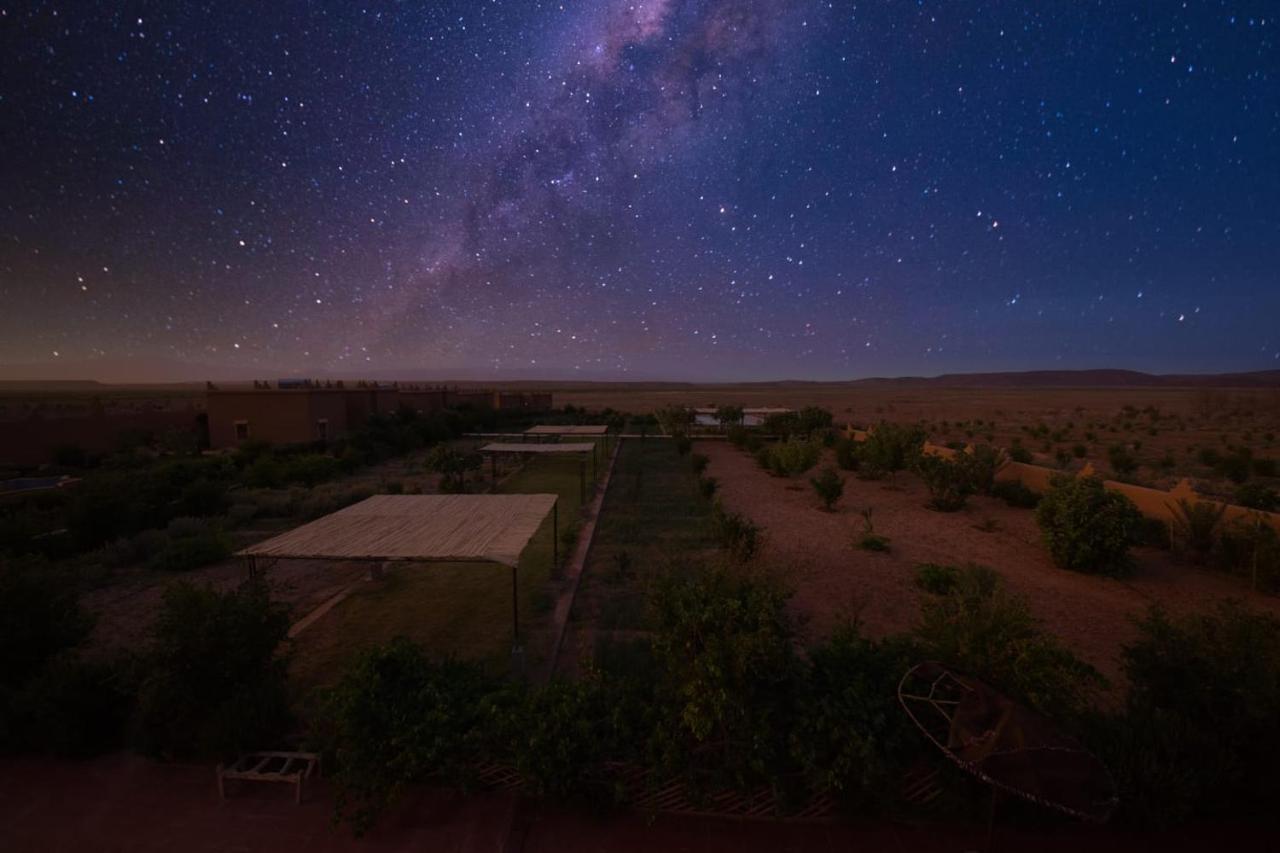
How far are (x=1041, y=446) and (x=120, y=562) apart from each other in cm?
3673

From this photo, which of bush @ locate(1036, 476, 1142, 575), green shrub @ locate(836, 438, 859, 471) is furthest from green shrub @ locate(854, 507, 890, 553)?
green shrub @ locate(836, 438, 859, 471)

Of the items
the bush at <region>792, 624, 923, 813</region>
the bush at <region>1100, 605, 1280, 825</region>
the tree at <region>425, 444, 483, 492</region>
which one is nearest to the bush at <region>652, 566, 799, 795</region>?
the bush at <region>792, 624, 923, 813</region>

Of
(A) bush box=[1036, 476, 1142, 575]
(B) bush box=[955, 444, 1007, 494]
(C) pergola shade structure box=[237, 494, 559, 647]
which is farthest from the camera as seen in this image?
(B) bush box=[955, 444, 1007, 494]

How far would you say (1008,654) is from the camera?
14.0 ft

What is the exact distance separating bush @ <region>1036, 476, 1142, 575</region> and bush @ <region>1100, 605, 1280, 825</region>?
22.2 ft

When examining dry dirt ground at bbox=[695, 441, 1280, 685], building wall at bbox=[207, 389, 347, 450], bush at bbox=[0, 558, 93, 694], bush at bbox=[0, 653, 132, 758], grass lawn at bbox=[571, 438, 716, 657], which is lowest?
dry dirt ground at bbox=[695, 441, 1280, 685]

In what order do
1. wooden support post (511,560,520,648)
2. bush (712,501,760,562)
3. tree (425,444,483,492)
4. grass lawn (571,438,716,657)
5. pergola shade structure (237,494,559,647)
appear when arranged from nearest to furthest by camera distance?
wooden support post (511,560,520,648), pergola shade structure (237,494,559,647), grass lawn (571,438,716,657), bush (712,501,760,562), tree (425,444,483,492)

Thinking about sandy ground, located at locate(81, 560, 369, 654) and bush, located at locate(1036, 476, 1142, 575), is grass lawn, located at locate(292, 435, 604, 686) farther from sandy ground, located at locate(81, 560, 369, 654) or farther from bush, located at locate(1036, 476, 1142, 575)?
bush, located at locate(1036, 476, 1142, 575)

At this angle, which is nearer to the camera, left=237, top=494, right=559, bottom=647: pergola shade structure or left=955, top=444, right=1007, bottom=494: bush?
left=237, top=494, right=559, bottom=647: pergola shade structure

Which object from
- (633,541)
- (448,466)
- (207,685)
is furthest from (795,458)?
(207,685)

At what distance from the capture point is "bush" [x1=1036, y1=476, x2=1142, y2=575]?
A: 1010 centimetres

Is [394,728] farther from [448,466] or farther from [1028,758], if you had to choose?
[448,466]

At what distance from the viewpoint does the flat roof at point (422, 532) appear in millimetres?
6891

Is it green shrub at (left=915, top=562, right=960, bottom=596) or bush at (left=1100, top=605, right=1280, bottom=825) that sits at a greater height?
bush at (left=1100, top=605, right=1280, bottom=825)
